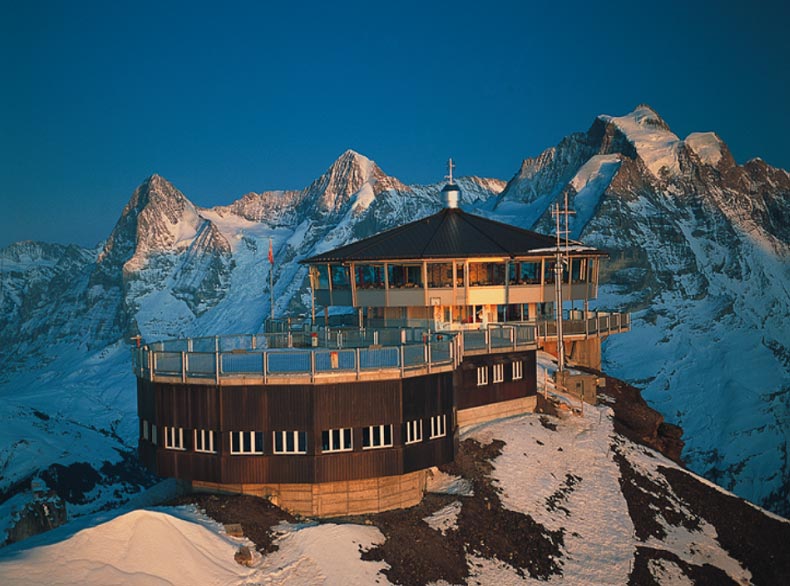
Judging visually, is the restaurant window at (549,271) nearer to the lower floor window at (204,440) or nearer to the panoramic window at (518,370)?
the panoramic window at (518,370)

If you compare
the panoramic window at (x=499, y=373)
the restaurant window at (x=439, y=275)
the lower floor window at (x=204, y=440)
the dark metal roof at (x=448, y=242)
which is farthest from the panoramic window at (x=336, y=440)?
the restaurant window at (x=439, y=275)

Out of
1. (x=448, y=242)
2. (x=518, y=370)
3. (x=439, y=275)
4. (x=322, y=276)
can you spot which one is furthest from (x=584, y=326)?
(x=322, y=276)

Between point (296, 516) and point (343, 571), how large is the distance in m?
5.32

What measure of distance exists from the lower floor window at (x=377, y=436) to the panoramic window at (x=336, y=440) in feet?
2.16

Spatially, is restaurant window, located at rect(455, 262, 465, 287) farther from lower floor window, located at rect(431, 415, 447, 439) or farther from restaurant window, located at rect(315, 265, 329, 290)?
lower floor window, located at rect(431, 415, 447, 439)

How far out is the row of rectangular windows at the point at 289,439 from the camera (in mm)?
33719

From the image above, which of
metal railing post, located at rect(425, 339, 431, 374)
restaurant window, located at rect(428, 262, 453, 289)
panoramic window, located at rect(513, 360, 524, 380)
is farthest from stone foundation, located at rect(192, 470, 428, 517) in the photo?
restaurant window, located at rect(428, 262, 453, 289)

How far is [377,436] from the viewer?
114 feet

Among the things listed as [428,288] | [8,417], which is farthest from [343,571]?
[8,417]

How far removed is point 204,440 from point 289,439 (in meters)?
3.48

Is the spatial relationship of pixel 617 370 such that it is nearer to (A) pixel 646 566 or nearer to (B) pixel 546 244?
(B) pixel 546 244

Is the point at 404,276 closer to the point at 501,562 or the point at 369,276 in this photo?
the point at 369,276

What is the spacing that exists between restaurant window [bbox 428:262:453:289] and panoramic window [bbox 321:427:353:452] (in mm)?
24900

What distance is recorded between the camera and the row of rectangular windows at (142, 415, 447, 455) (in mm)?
33719
